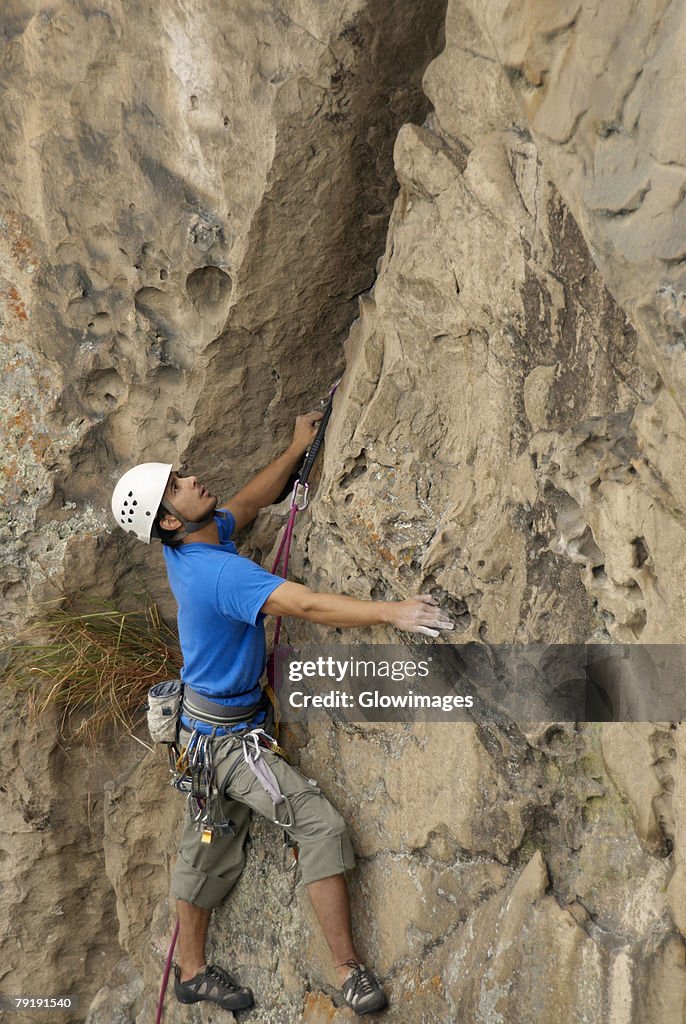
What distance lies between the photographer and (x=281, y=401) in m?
3.83

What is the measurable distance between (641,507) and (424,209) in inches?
49.5

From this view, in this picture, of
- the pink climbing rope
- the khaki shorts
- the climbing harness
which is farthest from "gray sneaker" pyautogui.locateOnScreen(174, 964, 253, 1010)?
the climbing harness

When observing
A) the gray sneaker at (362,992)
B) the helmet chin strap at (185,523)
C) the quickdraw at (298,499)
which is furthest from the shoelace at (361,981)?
the helmet chin strap at (185,523)

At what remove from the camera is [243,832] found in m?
3.69

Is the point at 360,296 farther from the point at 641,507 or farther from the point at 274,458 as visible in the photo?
the point at 641,507

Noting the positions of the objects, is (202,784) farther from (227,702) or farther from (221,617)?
(221,617)

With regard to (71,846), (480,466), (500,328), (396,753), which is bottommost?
(71,846)

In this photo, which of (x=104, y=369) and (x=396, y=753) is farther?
(x=104, y=369)

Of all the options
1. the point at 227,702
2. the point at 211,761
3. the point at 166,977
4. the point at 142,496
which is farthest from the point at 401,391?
Answer: the point at 166,977

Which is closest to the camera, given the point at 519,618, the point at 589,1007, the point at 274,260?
the point at 589,1007

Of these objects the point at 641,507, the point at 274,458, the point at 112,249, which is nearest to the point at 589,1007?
the point at 641,507

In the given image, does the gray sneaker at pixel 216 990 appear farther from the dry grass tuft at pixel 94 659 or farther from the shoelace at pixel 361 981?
the dry grass tuft at pixel 94 659

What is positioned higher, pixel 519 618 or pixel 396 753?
pixel 519 618

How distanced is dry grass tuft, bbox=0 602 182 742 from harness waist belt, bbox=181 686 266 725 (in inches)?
20.2
